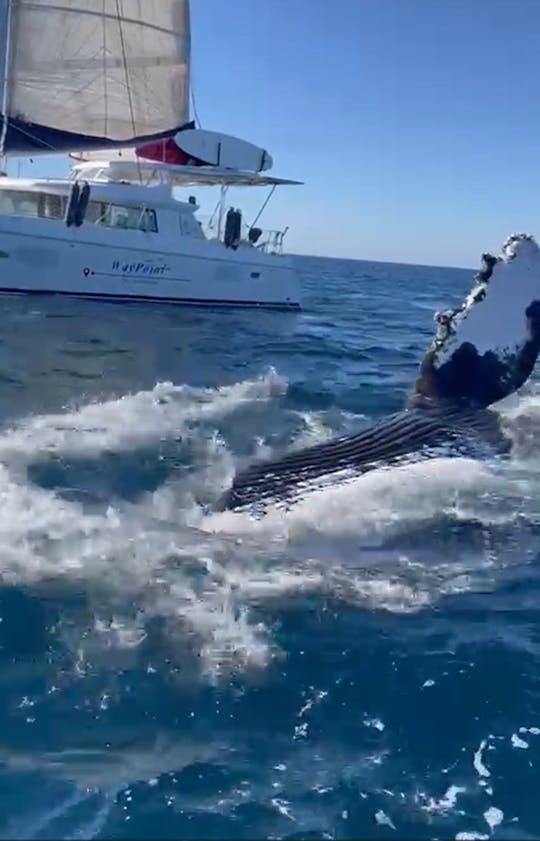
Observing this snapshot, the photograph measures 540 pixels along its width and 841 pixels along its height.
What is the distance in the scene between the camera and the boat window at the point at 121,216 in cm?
3266

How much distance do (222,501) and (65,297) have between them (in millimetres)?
24620

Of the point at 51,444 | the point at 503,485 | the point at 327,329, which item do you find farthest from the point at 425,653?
the point at 327,329

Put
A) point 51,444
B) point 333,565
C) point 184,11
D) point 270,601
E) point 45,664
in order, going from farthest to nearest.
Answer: point 184,11 < point 51,444 < point 333,565 < point 270,601 < point 45,664

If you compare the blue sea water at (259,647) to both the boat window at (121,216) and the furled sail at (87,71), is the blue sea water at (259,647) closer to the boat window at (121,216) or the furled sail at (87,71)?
the furled sail at (87,71)

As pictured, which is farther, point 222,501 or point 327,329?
point 327,329

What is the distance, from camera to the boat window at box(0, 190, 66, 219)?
105 feet

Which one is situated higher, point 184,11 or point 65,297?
point 184,11

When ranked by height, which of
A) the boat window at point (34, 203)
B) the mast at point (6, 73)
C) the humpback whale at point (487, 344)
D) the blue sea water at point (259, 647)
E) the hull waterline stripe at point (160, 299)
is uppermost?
the mast at point (6, 73)

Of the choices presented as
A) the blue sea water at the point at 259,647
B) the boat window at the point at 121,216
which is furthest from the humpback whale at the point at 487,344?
the boat window at the point at 121,216

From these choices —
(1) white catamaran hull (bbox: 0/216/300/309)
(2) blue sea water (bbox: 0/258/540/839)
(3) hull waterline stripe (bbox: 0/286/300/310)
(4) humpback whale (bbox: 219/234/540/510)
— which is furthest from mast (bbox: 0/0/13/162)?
(4) humpback whale (bbox: 219/234/540/510)

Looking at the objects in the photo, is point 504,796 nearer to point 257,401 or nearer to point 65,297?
point 257,401

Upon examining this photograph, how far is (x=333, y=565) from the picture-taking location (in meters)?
6.77

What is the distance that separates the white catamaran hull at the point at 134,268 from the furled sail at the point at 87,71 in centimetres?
292

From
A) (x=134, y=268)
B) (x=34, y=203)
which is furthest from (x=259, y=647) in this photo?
(x=34, y=203)
